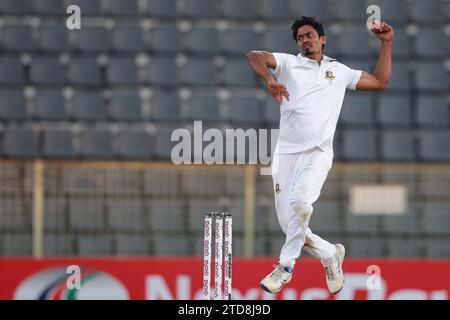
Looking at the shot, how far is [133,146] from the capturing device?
12758 millimetres

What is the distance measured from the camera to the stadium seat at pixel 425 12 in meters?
13.8

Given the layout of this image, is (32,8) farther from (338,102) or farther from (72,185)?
(338,102)

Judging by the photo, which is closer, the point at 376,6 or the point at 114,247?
the point at 114,247

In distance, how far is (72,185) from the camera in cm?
1171

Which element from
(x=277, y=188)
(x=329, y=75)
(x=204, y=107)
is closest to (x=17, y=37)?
(x=204, y=107)

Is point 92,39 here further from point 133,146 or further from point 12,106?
point 133,146

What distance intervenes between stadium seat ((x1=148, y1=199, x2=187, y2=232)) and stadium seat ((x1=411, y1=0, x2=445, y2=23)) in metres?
3.99

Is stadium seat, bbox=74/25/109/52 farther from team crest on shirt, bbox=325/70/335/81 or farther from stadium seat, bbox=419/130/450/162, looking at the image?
team crest on shirt, bbox=325/70/335/81

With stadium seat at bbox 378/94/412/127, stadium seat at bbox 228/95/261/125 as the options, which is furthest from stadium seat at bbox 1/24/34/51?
stadium seat at bbox 378/94/412/127

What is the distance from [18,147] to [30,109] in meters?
0.53

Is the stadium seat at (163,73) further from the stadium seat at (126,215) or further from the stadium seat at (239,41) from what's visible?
the stadium seat at (126,215)

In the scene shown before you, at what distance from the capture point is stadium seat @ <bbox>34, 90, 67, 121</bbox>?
12.9 meters

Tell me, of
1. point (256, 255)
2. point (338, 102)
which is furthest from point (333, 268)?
point (256, 255)

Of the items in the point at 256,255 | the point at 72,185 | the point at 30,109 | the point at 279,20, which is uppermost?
the point at 279,20
